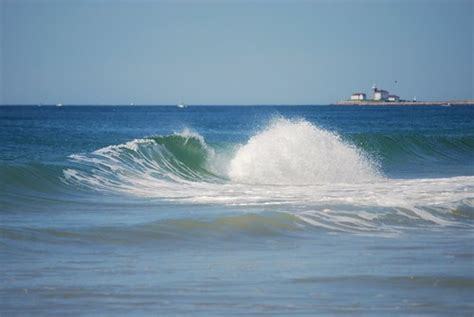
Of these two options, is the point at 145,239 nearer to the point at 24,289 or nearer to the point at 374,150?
the point at 24,289

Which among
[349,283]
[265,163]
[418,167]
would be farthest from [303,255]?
[418,167]

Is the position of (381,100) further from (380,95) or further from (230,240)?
(230,240)

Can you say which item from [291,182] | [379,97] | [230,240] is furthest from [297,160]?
[379,97]

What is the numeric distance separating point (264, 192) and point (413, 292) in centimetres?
910

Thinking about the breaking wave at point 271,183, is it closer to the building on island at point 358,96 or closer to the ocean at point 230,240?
the ocean at point 230,240

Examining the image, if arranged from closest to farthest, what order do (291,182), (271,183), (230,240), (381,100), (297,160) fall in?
(230,240)
(271,183)
(291,182)
(297,160)
(381,100)

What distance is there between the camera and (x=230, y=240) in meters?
10.8

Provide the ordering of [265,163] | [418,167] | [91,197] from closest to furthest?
[91,197], [265,163], [418,167]

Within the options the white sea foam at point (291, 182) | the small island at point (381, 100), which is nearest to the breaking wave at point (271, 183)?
the white sea foam at point (291, 182)

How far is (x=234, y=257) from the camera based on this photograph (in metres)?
9.40

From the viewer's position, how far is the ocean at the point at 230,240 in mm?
7277

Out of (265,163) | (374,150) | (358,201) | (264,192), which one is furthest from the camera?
(374,150)

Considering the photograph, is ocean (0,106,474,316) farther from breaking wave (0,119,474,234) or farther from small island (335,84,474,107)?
small island (335,84,474,107)

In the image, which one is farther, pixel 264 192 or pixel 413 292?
pixel 264 192
